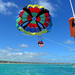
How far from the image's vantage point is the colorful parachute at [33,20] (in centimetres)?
1762

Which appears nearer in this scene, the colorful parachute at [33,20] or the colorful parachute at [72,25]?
the colorful parachute at [72,25]

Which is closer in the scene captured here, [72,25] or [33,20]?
[72,25]

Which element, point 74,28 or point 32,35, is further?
point 32,35

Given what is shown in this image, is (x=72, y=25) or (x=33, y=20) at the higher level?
(x=33, y=20)

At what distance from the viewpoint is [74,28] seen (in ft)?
32.3

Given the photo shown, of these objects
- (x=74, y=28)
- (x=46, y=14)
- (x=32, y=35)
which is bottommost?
(x=74, y=28)

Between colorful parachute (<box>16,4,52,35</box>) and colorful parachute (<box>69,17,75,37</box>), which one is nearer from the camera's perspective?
colorful parachute (<box>69,17,75,37</box>)

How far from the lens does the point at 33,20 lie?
59.2ft

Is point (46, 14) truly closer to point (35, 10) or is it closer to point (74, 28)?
point (35, 10)

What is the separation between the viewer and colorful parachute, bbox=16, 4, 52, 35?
17.6m

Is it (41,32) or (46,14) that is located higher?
(46,14)

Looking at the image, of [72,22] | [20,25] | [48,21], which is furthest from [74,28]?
[20,25]

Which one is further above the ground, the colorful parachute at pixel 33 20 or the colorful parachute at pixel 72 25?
the colorful parachute at pixel 33 20

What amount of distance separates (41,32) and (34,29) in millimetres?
990
